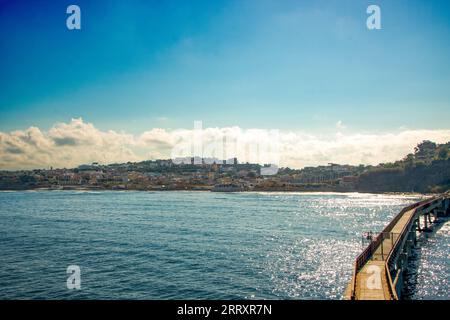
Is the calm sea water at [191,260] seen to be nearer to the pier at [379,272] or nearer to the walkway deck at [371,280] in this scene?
the pier at [379,272]

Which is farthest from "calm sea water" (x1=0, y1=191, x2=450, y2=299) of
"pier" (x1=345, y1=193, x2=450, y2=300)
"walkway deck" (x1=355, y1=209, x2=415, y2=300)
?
"walkway deck" (x1=355, y1=209, x2=415, y2=300)

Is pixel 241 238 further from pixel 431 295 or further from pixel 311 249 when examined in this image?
pixel 431 295

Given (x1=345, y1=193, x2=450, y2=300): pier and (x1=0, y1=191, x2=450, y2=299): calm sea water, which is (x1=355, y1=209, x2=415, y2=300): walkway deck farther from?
(x1=0, y1=191, x2=450, y2=299): calm sea water

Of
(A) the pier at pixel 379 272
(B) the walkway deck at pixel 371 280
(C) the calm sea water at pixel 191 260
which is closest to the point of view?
(B) the walkway deck at pixel 371 280

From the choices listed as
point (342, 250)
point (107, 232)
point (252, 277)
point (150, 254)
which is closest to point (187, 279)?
point (252, 277)

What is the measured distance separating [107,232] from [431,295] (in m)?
52.0

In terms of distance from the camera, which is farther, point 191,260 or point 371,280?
point 191,260

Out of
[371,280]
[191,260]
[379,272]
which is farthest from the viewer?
[191,260]

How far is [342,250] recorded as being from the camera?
180ft

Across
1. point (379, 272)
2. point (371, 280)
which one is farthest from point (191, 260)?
point (371, 280)

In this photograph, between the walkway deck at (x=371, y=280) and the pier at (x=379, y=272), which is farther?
the pier at (x=379, y=272)

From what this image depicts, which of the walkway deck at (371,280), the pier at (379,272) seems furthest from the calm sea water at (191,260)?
the walkway deck at (371,280)

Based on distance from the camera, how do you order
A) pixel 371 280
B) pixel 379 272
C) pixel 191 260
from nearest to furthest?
1. pixel 371 280
2. pixel 379 272
3. pixel 191 260

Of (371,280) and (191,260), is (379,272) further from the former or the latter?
(191,260)
